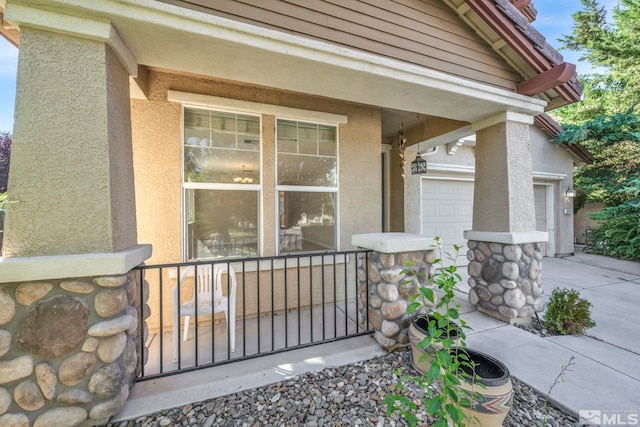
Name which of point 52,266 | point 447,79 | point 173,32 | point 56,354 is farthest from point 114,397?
point 447,79

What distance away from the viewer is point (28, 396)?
1.55 metres

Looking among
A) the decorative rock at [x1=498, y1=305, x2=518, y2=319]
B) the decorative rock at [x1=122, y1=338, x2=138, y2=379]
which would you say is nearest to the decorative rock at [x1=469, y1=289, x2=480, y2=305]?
the decorative rock at [x1=498, y1=305, x2=518, y2=319]

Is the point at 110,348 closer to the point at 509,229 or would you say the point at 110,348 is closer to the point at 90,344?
the point at 90,344

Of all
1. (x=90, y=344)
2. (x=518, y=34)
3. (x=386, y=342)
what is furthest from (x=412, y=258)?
(x=518, y=34)

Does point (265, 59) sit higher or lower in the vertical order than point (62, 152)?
higher

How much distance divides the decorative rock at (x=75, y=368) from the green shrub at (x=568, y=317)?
4477mm

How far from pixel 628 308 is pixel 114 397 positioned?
20.3 feet

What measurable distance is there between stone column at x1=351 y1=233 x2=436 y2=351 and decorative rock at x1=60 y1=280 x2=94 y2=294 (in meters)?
2.35

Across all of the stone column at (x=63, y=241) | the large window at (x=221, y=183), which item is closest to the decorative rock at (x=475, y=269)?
the large window at (x=221, y=183)

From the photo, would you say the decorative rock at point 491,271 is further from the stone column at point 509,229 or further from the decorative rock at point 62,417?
the decorative rock at point 62,417

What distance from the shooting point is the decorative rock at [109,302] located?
5.57 feet

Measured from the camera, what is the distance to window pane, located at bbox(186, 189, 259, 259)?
3.37 meters

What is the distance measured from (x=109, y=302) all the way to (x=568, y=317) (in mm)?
4522

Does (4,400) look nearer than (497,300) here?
Yes
